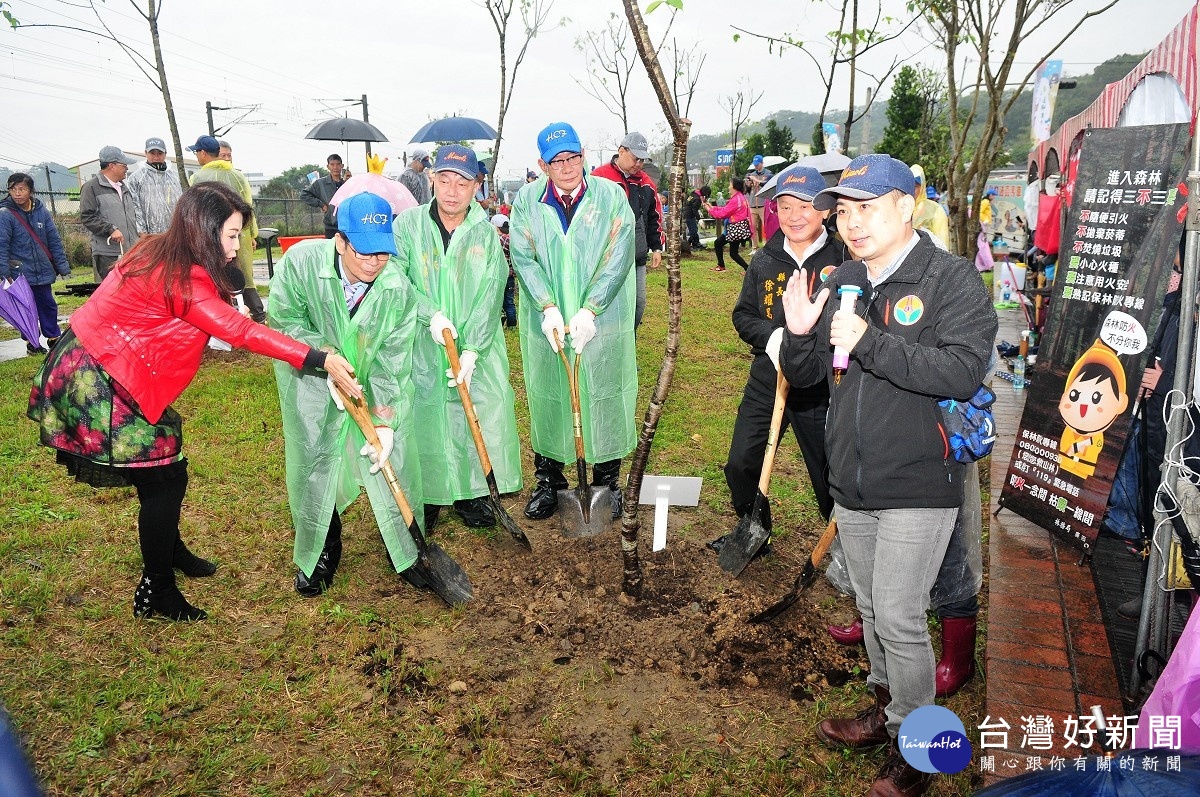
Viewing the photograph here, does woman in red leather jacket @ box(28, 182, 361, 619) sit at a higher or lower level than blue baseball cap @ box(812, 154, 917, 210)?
lower

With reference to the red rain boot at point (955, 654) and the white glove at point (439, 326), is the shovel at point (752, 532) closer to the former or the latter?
the red rain boot at point (955, 654)

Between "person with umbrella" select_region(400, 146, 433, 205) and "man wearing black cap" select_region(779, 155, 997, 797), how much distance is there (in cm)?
735

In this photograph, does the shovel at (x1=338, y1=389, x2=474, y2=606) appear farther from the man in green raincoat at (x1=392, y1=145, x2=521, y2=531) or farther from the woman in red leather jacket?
the man in green raincoat at (x1=392, y1=145, x2=521, y2=531)

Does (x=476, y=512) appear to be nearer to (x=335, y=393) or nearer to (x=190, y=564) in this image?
(x=335, y=393)

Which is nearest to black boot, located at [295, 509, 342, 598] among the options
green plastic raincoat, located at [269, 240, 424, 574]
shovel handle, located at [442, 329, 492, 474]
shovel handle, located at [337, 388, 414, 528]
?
green plastic raincoat, located at [269, 240, 424, 574]

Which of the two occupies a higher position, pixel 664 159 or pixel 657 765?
pixel 664 159

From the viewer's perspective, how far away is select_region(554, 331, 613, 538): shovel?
3.73m

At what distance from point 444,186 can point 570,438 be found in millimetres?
1370

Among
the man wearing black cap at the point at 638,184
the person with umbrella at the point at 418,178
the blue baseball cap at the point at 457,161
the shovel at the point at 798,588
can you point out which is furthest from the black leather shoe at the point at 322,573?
the person with umbrella at the point at 418,178

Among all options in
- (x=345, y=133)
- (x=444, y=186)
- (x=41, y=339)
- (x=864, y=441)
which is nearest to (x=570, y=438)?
(x=444, y=186)

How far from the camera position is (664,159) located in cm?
3784

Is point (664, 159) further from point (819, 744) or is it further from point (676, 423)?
point (819, 744)

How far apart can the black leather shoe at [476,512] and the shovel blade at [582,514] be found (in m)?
0.38

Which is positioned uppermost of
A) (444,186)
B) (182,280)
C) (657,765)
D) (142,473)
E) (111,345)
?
(444,186)
